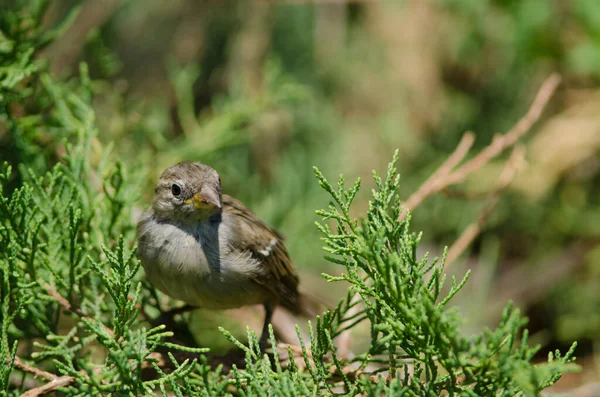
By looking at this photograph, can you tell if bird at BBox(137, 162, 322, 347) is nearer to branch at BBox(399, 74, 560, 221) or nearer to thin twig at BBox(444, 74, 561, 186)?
branch at BBox(399, 74, 560, 221)

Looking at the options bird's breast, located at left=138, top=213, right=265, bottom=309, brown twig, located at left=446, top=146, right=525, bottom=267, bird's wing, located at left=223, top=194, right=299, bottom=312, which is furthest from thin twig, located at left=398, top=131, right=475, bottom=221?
bird's breast, located at left=138, top=213, right=265, bottom=309

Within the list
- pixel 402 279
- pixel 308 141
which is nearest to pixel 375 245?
pixel 402 279

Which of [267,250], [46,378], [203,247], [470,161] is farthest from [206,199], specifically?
[470,161]

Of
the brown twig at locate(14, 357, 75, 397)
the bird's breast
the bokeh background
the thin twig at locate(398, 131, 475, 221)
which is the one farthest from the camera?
the bokeh background

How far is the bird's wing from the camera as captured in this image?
3.03m

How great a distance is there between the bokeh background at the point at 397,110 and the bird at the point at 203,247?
102 centimetres

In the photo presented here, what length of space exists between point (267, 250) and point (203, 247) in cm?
36

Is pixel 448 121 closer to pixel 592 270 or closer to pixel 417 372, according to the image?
pixel 592 270

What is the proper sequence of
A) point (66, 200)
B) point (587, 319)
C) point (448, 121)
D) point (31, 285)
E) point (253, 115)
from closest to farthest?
1. point (31, 285)
2. point (66, 200)
3. point (253, 115)
4. point (587, 319)
5. point (448, 121)

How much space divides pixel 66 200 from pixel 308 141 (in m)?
2.84

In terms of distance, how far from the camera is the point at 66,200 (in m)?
2.79

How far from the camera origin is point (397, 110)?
5.85 m

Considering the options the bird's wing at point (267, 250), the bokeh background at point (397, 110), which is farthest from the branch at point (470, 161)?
the bokeh background at point (397, 110)

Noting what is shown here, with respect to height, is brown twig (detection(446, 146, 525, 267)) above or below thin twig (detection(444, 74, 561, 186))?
below
